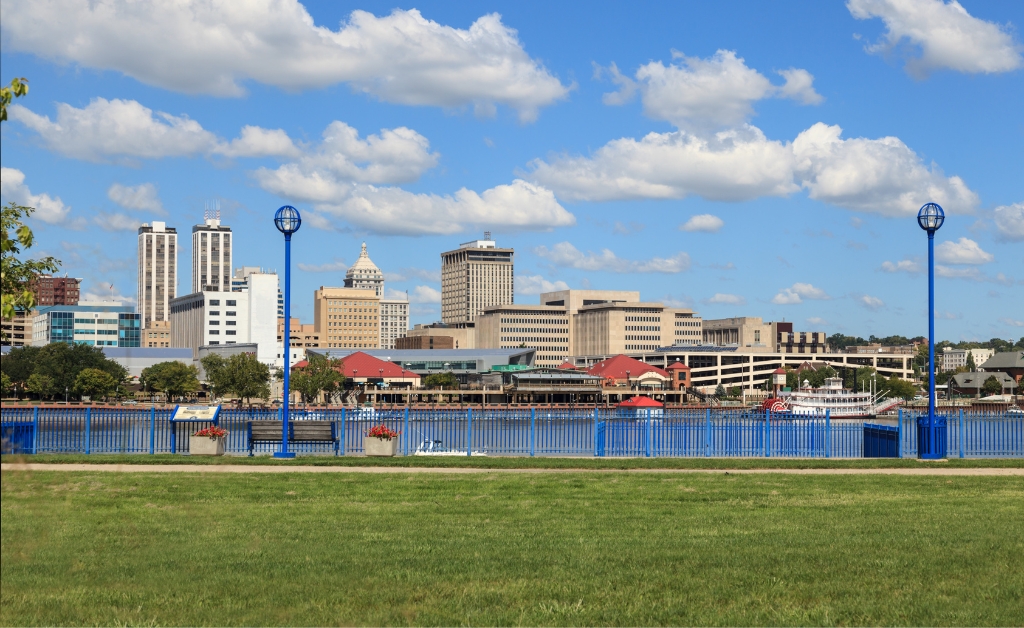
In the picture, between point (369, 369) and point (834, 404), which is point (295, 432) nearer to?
point (834, 404)

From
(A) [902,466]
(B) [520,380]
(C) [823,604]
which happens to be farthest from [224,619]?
(B) [520,380]

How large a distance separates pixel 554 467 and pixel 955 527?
11799mm

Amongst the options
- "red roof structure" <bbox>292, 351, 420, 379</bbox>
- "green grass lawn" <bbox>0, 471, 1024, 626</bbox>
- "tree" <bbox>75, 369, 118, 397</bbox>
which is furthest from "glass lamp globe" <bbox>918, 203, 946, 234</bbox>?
"red roof structure" <bbox>292, 351, 420, 379</bbox>

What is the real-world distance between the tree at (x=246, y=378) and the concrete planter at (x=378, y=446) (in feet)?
407

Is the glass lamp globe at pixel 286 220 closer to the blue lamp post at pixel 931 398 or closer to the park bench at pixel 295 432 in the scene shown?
the park bench at pixel 295 432

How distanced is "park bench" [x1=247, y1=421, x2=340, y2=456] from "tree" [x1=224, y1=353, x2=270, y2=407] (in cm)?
12049

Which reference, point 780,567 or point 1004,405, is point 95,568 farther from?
point 1004,405

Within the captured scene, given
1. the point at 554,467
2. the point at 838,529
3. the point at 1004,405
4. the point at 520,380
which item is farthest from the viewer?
the point at 520,380

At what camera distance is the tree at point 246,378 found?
150 meters

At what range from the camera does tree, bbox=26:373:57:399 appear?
147375mm

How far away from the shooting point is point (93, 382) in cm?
14425

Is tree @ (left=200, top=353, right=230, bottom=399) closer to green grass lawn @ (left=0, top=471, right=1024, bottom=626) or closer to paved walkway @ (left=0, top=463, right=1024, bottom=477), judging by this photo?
paved walkway @ (left=0, top=463, right=1024, bottom=477)

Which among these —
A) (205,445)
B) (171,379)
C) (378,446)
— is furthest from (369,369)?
(378,446)

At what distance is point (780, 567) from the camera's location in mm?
13211
